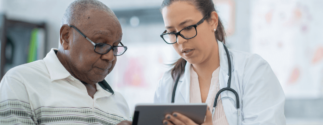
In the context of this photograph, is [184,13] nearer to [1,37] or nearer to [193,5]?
[193,5]

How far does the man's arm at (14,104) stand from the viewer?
94 cm

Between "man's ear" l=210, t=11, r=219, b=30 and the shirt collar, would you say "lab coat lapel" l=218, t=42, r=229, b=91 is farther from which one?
the shirt collar

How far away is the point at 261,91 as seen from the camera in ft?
4.46

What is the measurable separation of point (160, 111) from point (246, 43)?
217 cm

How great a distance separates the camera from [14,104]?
95 centimetres

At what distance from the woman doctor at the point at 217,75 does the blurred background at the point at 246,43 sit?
0.94 m

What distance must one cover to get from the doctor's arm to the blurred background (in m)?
1.15

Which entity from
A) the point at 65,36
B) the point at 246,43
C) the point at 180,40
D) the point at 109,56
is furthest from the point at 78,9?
the point at 246,43

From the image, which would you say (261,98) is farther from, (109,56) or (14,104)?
(14,104)

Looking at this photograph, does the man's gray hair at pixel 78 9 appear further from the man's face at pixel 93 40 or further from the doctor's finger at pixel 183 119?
the doctor's finger at pixel 183 119

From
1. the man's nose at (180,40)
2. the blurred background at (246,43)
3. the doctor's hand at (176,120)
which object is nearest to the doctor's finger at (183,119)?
the doctor's hand at (176,120)

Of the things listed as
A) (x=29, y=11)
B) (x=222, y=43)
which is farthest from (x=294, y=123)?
(x=29, y=11)

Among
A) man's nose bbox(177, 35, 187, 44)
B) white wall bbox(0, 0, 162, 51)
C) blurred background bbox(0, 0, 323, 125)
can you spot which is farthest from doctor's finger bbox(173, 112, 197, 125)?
white wall bbox(0, 0, 162, 51)

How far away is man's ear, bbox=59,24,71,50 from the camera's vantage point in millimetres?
1124
